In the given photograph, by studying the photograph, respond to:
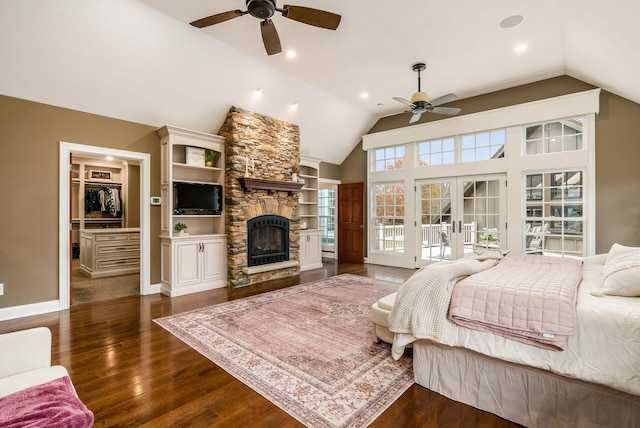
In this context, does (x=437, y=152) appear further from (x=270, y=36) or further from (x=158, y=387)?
(x=158, y=387)

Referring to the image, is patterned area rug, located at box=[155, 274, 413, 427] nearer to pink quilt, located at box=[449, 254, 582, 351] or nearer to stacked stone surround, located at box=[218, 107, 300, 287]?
pink quilt, located at box=[449, 254, 582, 351]

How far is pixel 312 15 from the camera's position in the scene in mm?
2725

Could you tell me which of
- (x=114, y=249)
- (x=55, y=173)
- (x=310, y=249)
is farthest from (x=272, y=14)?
(x=114, y=249)

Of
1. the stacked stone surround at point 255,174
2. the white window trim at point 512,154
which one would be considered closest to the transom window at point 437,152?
the white window trim at point 512,154

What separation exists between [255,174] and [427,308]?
420cm

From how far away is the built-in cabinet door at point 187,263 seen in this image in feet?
15.6

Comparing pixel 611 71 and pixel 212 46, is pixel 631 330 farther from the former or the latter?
pixel 212 46

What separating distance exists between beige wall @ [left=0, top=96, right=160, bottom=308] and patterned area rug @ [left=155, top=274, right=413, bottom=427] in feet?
5.90

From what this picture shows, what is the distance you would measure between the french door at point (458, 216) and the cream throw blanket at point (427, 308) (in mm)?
4079

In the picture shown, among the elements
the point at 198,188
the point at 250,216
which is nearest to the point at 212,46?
the point at 198,188

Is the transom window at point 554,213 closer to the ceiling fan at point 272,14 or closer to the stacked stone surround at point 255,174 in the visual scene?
the stacked stone surround at point 255,174

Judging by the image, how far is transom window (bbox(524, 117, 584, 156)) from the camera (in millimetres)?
5113

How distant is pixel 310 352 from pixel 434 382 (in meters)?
1.09

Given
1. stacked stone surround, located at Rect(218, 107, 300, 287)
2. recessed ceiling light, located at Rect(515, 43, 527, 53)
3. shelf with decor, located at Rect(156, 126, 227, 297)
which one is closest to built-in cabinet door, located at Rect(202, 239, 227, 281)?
shelf with decor, located at Rect(156, 126, 227, 297)
